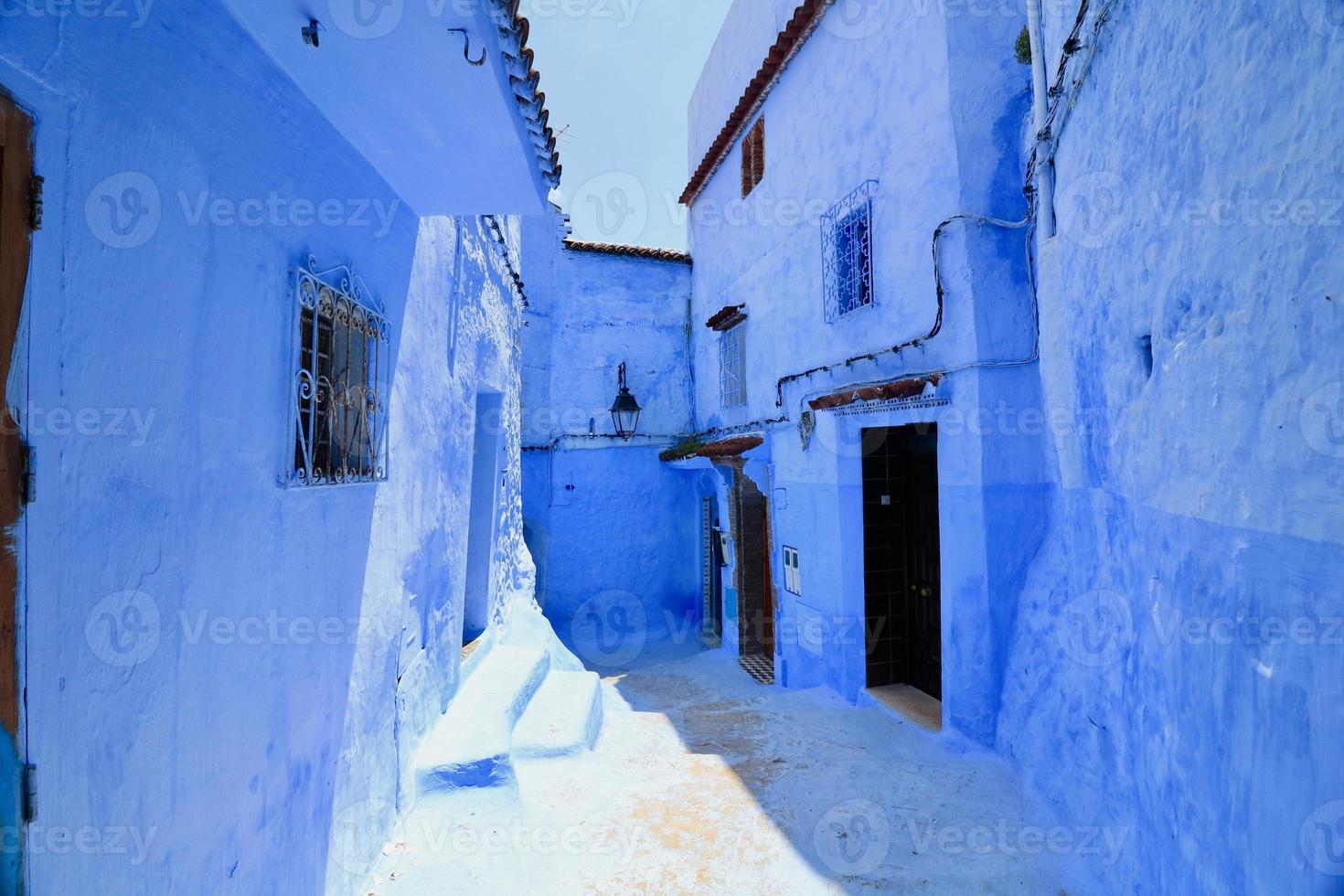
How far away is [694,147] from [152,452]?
13152mm

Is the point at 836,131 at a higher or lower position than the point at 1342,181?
higher

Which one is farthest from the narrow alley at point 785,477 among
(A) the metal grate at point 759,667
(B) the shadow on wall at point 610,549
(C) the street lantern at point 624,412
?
(B) the shadow on wall at point 610,549

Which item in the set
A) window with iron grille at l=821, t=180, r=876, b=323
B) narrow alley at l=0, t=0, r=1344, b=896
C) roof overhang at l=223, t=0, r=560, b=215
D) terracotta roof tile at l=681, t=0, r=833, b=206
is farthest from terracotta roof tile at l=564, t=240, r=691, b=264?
roof overhang at l=223, t=0, r=560, b=215

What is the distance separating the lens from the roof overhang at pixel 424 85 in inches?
92.4

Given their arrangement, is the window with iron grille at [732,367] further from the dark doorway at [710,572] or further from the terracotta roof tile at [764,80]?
the terracotta roof tile at [764,80]

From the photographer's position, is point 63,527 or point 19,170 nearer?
point 19,170

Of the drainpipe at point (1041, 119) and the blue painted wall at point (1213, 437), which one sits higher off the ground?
the drainpipe at point (1041, 119)

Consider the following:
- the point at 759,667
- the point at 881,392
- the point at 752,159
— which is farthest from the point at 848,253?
the point at 759,667

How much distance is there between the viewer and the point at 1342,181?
1.76 meters

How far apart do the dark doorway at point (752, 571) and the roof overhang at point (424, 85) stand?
728 centimetres

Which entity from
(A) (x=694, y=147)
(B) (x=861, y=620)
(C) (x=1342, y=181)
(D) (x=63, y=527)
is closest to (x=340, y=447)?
(D) (x=63, y=527)

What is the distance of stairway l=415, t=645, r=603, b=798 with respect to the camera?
4.50 meters

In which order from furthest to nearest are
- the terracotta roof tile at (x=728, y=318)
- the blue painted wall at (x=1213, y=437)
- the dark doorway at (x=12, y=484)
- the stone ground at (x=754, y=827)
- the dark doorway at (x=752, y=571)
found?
the dark doorway at (x=752, y=571)
the terracotta roof tile at (x=728, y=318)
the stone ground at (x=754, y=827)
the blue painted wall at (x=1213, y=437)
the dark doorway at (x=12, y=484)

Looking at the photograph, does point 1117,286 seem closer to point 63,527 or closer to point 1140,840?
point 1140,840
